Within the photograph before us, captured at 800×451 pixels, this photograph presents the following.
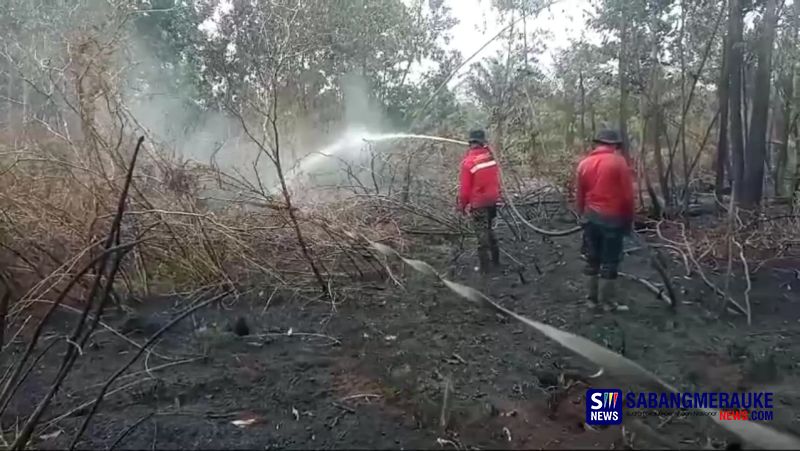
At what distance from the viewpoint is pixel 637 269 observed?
6.84 meters

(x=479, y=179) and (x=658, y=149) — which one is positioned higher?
(x=658, y=149)

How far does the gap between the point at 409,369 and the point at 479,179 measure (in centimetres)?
304

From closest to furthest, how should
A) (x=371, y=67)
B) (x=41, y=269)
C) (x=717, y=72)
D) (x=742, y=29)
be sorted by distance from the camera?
(x=41, y=269), (x=742, y=29), (x=717, y=72), (x=371, y=67)

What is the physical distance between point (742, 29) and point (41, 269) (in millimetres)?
8085

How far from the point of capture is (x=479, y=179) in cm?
673

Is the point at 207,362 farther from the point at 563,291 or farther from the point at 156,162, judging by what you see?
the point at 563,291

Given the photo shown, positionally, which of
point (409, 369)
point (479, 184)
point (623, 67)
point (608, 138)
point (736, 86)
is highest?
point (623, 67)

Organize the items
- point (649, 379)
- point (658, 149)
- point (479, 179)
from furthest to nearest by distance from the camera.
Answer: point (658, 149) → point (479, 179) → point (649, 379)

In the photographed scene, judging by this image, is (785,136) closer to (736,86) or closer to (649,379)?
(736,86)

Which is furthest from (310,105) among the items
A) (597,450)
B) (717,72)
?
(597,450)

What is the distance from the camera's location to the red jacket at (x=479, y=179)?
671 cm

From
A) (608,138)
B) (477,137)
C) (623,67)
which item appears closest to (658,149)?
(623,67)

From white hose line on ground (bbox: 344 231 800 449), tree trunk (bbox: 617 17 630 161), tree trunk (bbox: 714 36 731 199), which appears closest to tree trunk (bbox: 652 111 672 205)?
tree trunk (bbox: 617 17 630 161)

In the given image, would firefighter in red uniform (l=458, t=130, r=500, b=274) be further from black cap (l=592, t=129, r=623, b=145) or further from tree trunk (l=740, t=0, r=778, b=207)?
tree trunk (l=740, t=0, r=778, b=207)
